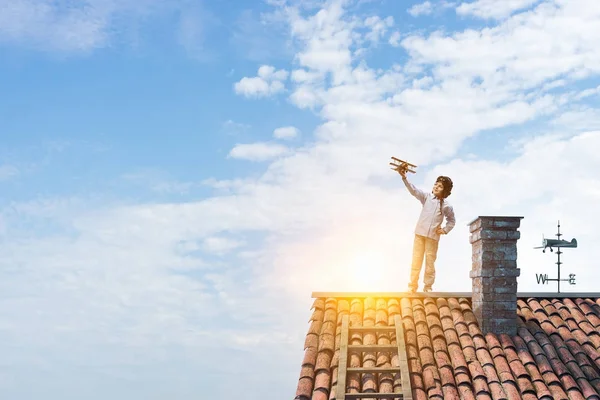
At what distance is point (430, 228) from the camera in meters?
11.5

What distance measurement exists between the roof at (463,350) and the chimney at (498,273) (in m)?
0.22

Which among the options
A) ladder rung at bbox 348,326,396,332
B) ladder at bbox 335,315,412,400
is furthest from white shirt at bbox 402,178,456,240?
ladder rung at bbox 348,326,396,332

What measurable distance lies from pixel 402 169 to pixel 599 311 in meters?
4.05

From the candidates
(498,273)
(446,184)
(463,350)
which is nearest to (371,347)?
(463,350)

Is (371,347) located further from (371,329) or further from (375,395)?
(375,395)

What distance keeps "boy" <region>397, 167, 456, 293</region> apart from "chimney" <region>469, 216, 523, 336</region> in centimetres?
120

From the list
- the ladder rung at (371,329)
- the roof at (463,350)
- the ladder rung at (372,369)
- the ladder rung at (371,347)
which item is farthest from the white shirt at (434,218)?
the ladder rung at (372,369)

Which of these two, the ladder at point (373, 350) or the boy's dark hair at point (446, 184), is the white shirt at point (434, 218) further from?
the ladder at point (373, 350)

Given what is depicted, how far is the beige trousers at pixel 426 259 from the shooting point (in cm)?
1154

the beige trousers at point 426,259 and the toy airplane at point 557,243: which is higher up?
the toy airplane at point 557,243

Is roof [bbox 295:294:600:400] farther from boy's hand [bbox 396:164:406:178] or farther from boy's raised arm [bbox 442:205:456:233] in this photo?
boy's hand [bbox 396:164:406:178]

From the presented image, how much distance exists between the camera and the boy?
11.5 meters

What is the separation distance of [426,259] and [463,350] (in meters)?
2.15

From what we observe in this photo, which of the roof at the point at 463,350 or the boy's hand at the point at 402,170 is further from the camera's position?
the boy's hand at the point at 402,170
